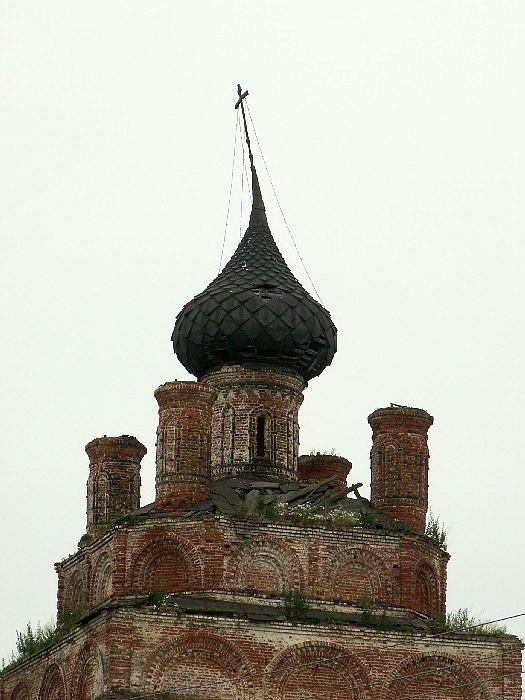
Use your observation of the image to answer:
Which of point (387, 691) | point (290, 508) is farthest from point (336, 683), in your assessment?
point (290, 508)

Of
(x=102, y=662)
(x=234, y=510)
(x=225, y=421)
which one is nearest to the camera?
(x=102, y=662)

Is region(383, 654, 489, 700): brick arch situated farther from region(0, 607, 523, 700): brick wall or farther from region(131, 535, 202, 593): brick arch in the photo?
region(131, 535, 202, 593): brick arch

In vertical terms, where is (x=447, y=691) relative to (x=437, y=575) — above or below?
below

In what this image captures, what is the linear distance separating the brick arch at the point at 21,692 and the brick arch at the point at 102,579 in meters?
1.67

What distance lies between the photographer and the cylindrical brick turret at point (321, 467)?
116 feet

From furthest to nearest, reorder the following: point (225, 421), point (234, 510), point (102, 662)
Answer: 1. point (225, 421)
2. point (234, 510)
3. point (102, 662)

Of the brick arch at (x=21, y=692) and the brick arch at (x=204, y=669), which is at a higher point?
the brick arch at (x=21, y=692)

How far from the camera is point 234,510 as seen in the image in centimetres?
3175

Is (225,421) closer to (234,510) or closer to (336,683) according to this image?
(234,510)

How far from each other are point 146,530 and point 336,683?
3668 mm

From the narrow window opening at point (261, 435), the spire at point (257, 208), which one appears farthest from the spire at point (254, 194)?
the narrow window opening at point (261, 435)

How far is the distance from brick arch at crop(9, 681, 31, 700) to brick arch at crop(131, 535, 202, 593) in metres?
2.64

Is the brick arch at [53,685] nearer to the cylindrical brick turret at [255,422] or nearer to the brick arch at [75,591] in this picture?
the brick arch at [75,591]

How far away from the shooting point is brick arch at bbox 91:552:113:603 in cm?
3222
